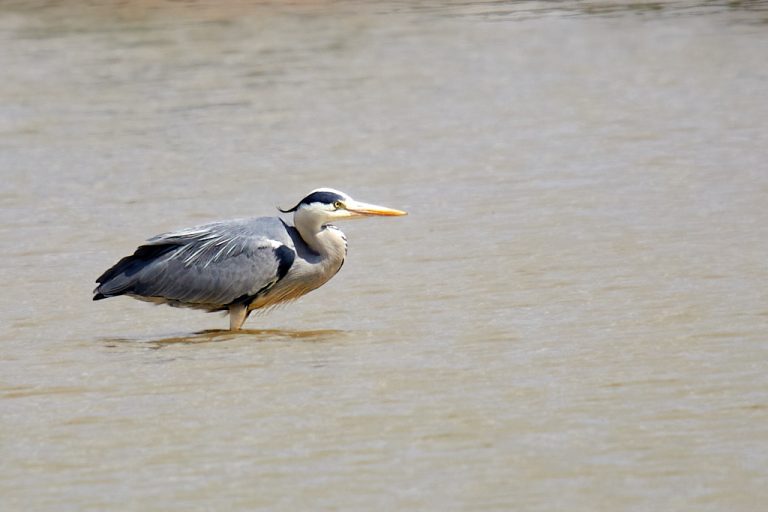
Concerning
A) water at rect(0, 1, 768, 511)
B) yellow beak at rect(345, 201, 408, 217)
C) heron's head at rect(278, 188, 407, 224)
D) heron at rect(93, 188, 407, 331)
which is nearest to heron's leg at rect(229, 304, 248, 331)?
heron at rect(93, 188, 407, 331)

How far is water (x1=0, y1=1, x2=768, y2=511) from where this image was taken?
23.0 feet

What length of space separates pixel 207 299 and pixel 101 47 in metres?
15.1

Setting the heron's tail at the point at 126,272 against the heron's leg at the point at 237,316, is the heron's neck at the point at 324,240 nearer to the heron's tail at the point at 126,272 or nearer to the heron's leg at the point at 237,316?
the heron's leg at the point at 237,316

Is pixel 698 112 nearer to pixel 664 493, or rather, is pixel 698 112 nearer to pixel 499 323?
pixel 499 323

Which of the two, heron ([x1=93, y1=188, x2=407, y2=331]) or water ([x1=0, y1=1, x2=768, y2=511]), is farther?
heron ([x1=93, y1=188, x2=407, y2=331])

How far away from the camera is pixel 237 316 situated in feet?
34.0

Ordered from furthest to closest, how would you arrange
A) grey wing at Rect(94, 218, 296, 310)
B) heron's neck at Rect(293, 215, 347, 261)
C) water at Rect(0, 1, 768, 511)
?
heron's neck at Rect(293, 215, 347, 261) → grey wing at Rect(94, 218, 296, 310) → water at Rect(0, 1, 768, 511)

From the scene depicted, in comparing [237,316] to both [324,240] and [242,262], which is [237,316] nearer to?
[242,262]

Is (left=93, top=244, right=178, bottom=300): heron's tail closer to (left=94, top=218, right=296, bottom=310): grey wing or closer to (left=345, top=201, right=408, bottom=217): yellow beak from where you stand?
(left=94, top=218, right=296, bottom=310): grey wing

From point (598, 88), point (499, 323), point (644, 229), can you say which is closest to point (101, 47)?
point (598, 88)

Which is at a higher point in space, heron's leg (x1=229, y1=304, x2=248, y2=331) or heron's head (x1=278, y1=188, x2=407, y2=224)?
heron's head (x1=278, y1=188, x2=407, y2=224)

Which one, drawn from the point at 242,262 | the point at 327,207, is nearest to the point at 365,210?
the point at 327,207

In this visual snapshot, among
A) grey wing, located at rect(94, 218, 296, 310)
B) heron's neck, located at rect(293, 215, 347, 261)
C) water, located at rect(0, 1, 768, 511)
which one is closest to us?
water, located at rect(0, 1, 768, 511)

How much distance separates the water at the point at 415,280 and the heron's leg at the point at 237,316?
0.12 m
